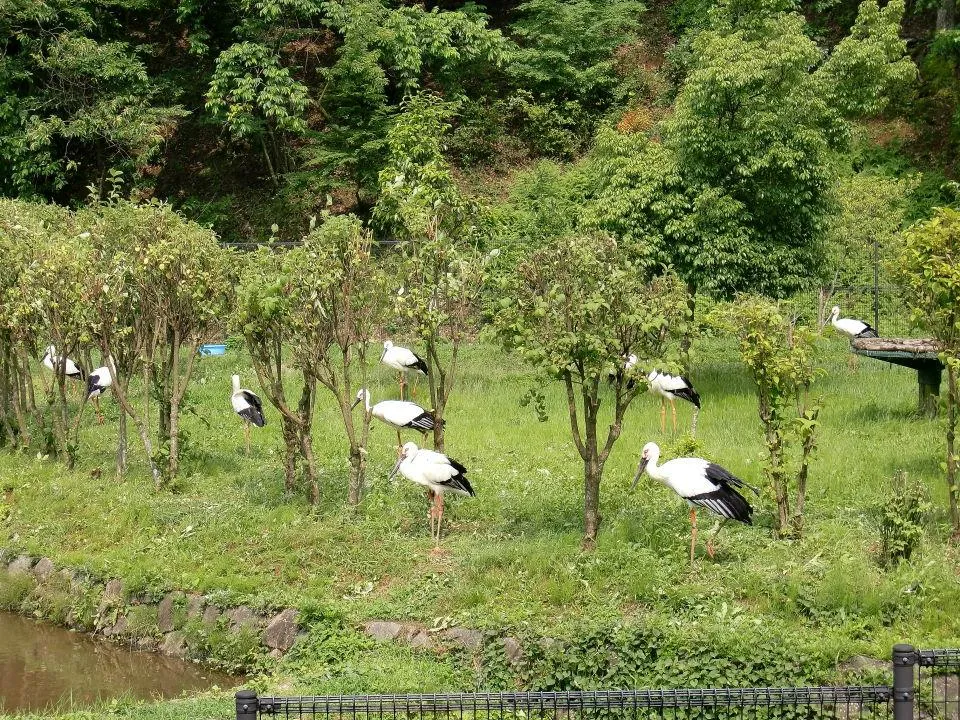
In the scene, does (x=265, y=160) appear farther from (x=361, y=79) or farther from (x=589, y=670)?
(x=589, y=670)

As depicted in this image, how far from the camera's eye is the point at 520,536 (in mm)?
12250

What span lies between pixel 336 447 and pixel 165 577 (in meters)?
4.36

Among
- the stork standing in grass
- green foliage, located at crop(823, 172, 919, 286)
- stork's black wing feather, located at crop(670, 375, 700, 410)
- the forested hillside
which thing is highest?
the forested hillside

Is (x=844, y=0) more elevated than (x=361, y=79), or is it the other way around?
(x=844, y=0)

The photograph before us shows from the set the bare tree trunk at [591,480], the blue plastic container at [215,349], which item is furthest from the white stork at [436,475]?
the blue plastic container at [215,349]

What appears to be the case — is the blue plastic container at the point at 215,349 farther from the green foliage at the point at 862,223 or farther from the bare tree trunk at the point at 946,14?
the bare tree trunk at the point at 946,14

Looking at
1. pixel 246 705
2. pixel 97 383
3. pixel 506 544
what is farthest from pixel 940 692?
pixel 97 383

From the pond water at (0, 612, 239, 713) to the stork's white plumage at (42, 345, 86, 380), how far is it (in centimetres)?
447

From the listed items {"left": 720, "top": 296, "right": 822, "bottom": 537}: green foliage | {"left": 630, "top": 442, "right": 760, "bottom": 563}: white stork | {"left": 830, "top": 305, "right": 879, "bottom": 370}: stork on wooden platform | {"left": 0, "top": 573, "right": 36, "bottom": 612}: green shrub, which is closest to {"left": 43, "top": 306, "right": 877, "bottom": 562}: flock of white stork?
{"left": 630, "top": 442, "right": 760, "bottom": 563}: white stork

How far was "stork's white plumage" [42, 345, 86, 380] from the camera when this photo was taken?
1589 centimetres

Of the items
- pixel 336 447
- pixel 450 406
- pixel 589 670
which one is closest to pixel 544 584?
pixel 589 670

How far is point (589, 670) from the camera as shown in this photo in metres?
10.0

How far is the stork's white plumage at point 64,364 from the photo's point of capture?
52.1 feet

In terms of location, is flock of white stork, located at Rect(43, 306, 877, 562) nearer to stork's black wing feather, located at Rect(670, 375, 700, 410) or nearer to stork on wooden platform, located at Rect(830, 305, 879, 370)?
stork's black wing feather, located at Rect(670, 375, 700, 410)
